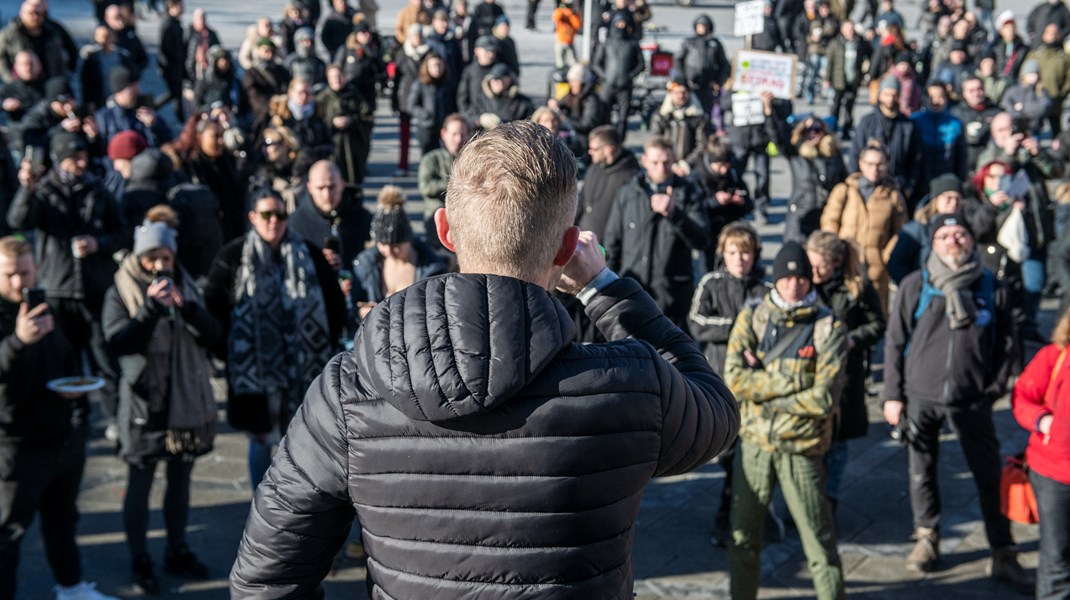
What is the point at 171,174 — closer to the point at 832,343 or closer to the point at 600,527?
the point at 832,343

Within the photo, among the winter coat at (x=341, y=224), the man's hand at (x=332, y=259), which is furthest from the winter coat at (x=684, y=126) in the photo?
the man's hand at (x=332, y=259)

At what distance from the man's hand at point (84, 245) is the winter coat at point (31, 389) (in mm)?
2173

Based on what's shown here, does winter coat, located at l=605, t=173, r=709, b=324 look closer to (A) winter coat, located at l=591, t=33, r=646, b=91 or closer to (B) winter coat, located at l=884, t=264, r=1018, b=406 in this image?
(B) winter coat, located at l=884, t=264, r=1018, b=406

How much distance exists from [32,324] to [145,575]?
148 cm

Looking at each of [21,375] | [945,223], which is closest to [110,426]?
[21,375]

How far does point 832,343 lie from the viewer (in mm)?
5582

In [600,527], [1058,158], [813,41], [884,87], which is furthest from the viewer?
[813,41]

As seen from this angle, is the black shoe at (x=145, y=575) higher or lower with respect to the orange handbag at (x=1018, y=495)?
lower

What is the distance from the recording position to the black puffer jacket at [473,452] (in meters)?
1.87

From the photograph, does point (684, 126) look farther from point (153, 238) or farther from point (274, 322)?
point (153, 238)

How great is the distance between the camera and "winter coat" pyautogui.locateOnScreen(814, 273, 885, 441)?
6.46 m

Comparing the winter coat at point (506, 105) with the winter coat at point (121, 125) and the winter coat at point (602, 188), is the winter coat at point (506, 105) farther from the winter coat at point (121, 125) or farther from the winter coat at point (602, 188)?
the winter coat at point (121, 125)

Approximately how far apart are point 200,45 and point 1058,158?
10971mm

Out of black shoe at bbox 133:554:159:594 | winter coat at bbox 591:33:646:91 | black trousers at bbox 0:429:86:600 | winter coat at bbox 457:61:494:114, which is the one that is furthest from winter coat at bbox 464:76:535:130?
black trousers at bbox 0:429:86:600
